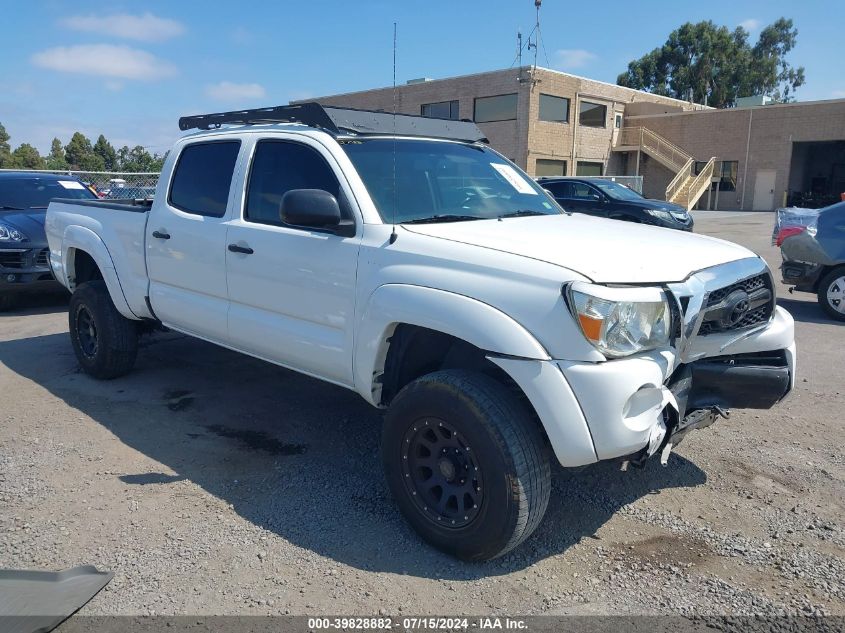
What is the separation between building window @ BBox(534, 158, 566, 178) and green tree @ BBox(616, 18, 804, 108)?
31503 mm

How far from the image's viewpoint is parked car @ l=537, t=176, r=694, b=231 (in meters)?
→ 16.3

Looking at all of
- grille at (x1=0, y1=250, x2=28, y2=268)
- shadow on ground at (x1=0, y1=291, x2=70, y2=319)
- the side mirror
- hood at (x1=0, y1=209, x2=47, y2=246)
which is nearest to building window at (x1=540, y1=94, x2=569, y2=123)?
shadow on ground at (x1=0, y1=291, x2=70, y2=319)

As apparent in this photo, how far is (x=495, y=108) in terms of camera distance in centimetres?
3469

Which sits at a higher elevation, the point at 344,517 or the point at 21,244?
the point at 21,244

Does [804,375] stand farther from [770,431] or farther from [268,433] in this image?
[268,433]

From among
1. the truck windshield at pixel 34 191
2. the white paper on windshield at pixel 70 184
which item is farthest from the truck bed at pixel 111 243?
the white paper on windshield at pixel 70 184

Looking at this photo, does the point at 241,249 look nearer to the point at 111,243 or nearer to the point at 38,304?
the point at 111,243

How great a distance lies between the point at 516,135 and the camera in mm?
33781

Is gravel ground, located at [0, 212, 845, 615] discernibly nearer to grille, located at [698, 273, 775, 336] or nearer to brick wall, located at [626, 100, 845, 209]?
grille, located at [698, 273, 775, 336]

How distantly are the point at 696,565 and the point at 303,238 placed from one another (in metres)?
2.63

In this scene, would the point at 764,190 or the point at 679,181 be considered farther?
the point at 764,190

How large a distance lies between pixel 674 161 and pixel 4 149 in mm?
49938

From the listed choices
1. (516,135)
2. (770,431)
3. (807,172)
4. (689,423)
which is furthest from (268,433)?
(807,172)

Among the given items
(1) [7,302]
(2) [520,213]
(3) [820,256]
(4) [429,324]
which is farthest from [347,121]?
(1) [7,302]
